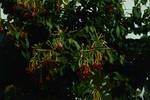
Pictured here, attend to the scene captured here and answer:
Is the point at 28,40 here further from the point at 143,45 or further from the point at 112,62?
the point at 143,45

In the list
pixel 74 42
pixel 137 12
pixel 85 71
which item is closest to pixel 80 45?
pixel 74 42

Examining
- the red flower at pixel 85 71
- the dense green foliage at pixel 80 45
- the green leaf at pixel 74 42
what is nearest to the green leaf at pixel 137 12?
the dense green foliage at pixel 80 45

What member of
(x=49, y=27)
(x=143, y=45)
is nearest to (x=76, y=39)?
(x=49, y=27)

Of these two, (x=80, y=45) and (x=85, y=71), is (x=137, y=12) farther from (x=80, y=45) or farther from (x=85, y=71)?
(x=85, y=71)

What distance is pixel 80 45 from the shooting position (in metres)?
3.92

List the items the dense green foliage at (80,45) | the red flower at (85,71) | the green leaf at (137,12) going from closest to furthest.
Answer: the red flower at (85,71) → the dense green foliage at (80,45) → the green leaf at (137,12)

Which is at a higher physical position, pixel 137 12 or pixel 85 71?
pixel 137 12

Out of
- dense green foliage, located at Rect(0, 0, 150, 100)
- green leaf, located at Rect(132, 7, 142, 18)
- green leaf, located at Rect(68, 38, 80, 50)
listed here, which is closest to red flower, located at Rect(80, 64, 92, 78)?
dense green foliage, located at Rect(0, 0, 150, 100)

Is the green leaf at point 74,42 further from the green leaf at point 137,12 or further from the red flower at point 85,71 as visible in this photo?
the green leaf at point 137,12

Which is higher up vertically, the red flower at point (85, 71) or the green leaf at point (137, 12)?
the green leaf at point (137, 12)

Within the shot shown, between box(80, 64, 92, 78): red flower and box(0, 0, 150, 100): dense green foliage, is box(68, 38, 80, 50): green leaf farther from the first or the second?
box(80, 64, 92, 78): red flower

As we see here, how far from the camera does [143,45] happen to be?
415cm

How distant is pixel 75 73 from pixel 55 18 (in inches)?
18.9

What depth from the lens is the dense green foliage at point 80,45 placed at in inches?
146
